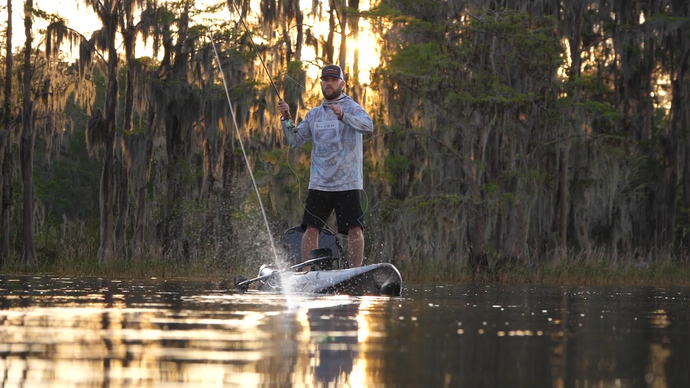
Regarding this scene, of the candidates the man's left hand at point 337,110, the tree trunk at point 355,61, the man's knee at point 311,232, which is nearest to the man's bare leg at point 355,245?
the man's knee at point 311,232

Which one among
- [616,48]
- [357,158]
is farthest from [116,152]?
[357,158]

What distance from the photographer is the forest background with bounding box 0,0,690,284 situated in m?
24.0

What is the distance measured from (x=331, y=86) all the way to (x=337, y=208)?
117 cm

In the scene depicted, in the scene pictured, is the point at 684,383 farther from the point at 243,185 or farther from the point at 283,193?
the point at 243,185

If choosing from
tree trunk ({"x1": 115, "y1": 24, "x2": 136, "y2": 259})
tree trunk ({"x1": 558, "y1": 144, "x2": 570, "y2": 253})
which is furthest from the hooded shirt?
tree trunk ({"x1": 558, "y1": 144, "x2": 570, "y2": 253})

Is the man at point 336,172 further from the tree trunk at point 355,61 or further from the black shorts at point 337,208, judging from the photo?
the tree trunk at point 355,61

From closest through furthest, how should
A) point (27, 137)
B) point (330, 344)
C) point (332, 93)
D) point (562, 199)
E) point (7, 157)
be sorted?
point (330, 344), point (332, 93), point (27, 137), point (7, 157), point (562, 199)

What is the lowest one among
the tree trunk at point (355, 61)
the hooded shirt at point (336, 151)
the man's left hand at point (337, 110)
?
the hooded shirt at point (336, 151)

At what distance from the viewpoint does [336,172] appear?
11.8 metres

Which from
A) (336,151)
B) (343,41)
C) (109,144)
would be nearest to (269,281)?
(336,151)

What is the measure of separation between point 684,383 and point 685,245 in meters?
34.0

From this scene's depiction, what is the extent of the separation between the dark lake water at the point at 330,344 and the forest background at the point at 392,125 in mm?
11053

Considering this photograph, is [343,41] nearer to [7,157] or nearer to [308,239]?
[7,157]

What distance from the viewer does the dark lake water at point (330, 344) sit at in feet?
13.5
